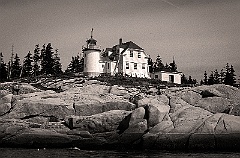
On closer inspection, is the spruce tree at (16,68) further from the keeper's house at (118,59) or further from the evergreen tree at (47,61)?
the keeper's house at (118,59)

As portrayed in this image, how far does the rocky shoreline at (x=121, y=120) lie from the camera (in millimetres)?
25703

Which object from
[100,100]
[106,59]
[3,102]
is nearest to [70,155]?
[100,100]

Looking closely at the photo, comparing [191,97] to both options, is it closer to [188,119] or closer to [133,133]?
[188,119]

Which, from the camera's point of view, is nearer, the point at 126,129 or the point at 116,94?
the point at 126,129

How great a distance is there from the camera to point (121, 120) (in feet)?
94.6

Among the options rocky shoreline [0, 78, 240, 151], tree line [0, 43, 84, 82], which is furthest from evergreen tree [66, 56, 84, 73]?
rocky shoreline [0, 78, 240, 151]

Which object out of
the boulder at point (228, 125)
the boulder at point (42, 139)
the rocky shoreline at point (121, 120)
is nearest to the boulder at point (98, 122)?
the rocky shoreline at point (121, 120)

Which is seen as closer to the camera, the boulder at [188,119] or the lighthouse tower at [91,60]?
the boulder at [188,119]

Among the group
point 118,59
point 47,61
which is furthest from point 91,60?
point 47,61

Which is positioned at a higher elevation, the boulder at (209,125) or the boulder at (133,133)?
the boulder at (209,125)

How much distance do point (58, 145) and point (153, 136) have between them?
7833 mm

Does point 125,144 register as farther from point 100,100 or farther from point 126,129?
point 100,100

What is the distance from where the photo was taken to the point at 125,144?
2739cm

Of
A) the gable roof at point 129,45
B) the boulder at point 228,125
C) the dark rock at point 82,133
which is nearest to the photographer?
the boulder at point 228,125
